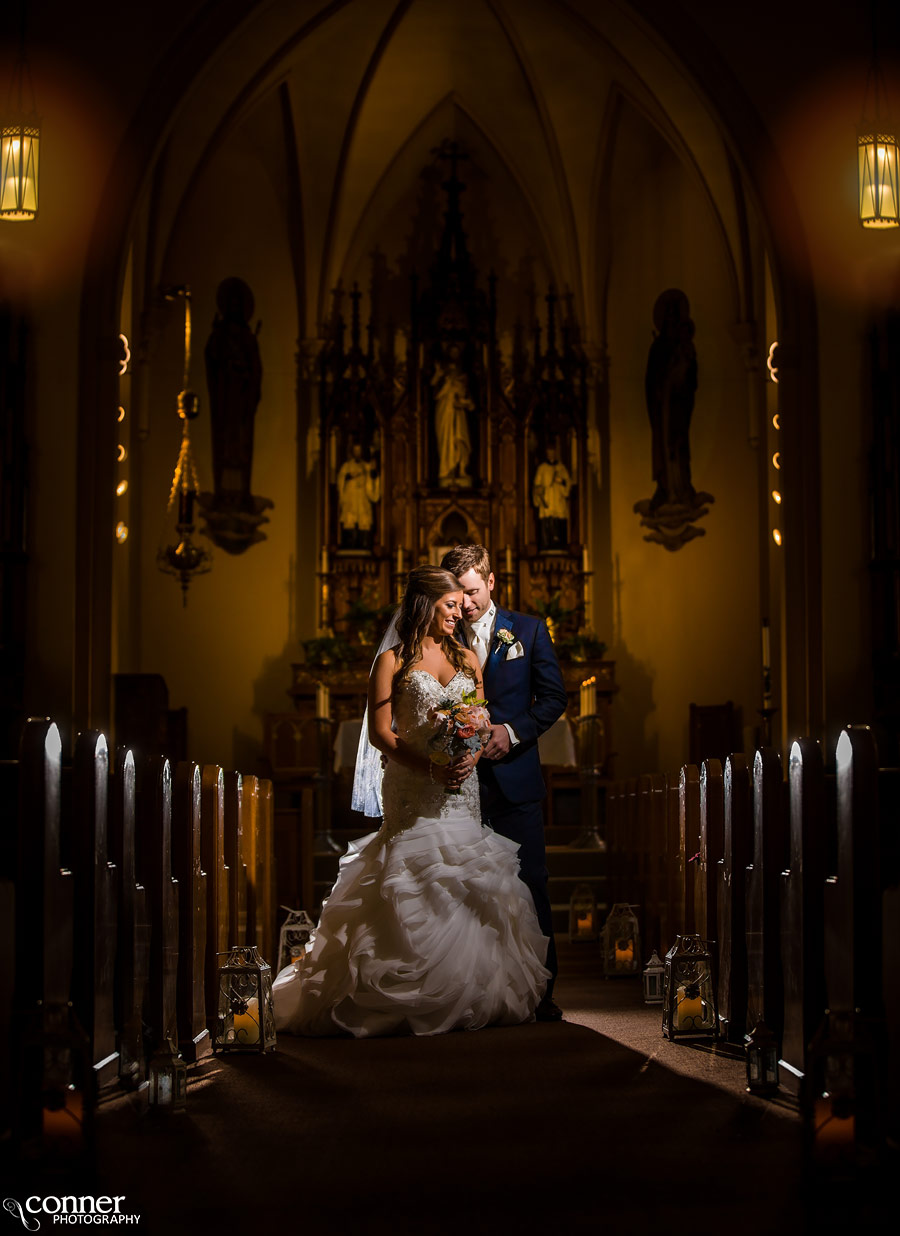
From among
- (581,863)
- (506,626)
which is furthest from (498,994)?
(581,863)

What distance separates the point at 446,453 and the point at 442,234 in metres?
2.46

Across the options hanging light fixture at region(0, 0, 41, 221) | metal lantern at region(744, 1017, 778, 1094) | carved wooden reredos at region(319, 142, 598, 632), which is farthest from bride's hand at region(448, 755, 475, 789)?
carved wooden reredos at region(319, 142, 598, 632)

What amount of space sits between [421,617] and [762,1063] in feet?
7.27

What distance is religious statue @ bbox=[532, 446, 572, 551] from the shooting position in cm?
1377

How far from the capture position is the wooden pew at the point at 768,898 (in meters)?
3.82

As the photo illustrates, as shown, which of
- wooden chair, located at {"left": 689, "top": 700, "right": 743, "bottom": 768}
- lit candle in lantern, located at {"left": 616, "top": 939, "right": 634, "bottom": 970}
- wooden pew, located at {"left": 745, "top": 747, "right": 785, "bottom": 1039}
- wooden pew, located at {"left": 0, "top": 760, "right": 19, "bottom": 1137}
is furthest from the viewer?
wooden chair, located at {"left": 689, "top": 700, "right": 743, "bottom": 768}

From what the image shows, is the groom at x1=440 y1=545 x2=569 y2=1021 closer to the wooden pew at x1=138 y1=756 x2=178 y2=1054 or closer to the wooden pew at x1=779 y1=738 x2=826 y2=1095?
the wooden pew at x1=138 y1=756 x2=178 y2=1054

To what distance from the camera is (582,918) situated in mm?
8508

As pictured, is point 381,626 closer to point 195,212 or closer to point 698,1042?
point 195,212

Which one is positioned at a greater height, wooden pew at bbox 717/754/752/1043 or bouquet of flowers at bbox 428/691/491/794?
bouquet of flowers at bbox 428/691/491/794

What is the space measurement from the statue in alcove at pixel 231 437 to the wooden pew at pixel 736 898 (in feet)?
33.2

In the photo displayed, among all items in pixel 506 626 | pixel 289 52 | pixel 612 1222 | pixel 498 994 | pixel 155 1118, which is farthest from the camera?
pixel 289 52

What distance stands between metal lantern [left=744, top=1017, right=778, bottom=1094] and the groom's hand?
183 cm

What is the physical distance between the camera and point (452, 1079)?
12.4 feet
